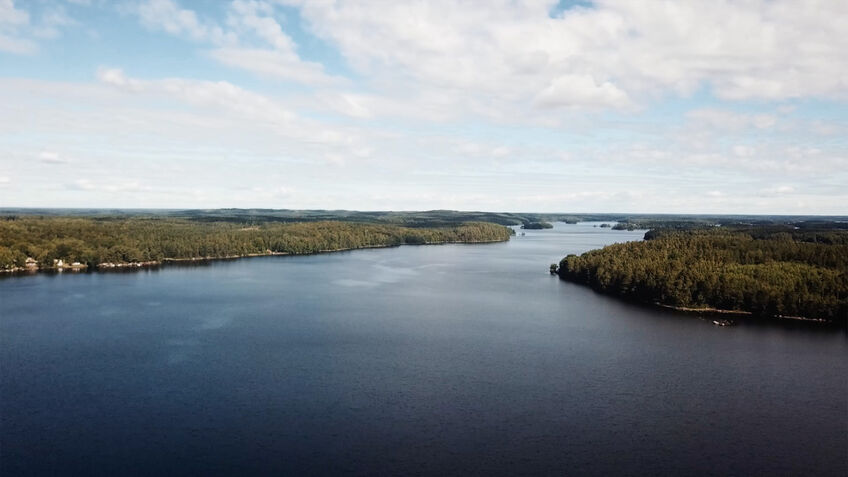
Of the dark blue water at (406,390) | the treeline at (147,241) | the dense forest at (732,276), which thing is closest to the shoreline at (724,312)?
the dense forest at (732,276)

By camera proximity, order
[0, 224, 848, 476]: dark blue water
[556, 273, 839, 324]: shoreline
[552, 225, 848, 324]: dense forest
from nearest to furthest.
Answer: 1. [0, 224, 848, 476]: dark blue water
2. [556, 273, 839, 324]: shoreline
3. [552, 225, 848, 324]: dense forest

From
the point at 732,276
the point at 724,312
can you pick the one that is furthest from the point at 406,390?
the point at 732,276

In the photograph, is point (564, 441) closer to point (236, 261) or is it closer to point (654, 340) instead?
point (654, 340)

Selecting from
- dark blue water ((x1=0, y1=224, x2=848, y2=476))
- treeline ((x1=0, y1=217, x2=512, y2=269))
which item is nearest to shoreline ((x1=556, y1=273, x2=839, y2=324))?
dark blue water ((x1=0, y1=224, x2=848, y2=476))

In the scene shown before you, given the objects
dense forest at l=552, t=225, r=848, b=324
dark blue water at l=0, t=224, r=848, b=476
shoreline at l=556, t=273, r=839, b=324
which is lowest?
dark blue water at l=0, t=224, r=848, b=476

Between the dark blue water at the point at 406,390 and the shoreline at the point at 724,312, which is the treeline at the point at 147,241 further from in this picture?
the shoreline at the point at 724,312

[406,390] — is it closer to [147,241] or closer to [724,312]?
[724,312]

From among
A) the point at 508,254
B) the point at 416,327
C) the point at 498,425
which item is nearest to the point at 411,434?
the point at 498,425

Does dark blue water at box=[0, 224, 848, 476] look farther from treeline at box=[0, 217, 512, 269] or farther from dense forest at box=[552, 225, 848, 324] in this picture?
treeline at box=[0, 217, 512, 269]
